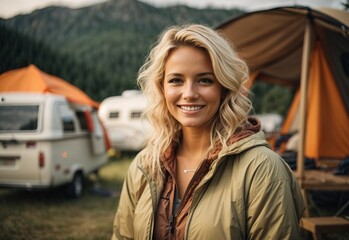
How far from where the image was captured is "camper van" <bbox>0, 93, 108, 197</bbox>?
8.97 feet

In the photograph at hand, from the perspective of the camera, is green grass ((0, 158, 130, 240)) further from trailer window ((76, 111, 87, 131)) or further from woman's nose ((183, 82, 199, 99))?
woman's nose ((183, 82, 199, 99))

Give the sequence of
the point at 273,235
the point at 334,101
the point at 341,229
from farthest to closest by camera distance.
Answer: the point at 334,101 < the point at 341,229 < the point at 273,235

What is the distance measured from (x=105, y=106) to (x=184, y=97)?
40.3ft

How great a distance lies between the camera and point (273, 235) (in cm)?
152

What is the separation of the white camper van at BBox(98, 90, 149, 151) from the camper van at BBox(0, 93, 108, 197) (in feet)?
14.6

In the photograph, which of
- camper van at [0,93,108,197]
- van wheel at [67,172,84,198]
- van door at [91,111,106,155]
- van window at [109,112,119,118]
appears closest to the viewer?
camper van at [0,93,108,197]

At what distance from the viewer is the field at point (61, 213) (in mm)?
2750

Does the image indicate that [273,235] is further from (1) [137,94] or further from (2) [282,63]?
(1) [137,94]

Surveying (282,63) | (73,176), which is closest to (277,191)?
(73,176)

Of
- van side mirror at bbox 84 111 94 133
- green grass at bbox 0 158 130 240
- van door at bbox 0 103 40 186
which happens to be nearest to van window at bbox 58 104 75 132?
van side mirror at bbox 84 111 94 133

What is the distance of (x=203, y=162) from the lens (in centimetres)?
180

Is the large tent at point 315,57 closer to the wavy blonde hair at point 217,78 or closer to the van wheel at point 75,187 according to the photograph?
the wavy blonde hair at point 217,78

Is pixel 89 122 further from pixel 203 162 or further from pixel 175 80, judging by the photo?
pixel 203 162

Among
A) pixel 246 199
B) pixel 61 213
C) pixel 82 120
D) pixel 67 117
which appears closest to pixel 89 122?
pixel 82 120
